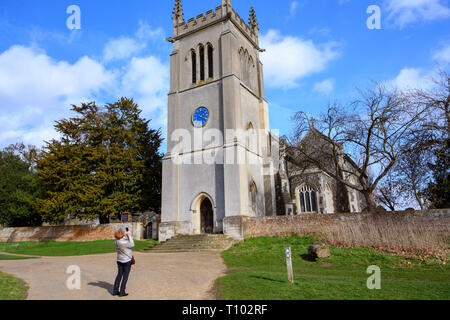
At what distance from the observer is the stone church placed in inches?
862

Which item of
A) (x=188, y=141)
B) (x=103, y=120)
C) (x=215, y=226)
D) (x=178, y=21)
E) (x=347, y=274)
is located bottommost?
(x=347, y=274)

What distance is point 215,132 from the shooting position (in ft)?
76.5

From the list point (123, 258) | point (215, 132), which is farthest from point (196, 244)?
point (123, 258)

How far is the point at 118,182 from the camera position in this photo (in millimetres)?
26656

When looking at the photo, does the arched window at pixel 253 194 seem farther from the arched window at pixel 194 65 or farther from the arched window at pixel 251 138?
the arched window at pixel 194 65

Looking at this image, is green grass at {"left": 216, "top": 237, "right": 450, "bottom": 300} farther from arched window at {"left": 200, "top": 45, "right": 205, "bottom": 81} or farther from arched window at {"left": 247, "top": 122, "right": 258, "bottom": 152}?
arched window at {"left": 200, "top": 45, "right": 205, "bottom": 81}

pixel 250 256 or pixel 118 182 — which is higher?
pixel 118 182

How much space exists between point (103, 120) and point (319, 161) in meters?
19.8

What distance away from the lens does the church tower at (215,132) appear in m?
21.7

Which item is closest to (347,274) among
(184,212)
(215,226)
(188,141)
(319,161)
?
(319,161)

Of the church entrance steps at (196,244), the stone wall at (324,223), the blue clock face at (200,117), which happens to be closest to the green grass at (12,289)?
the church entrance steps at (196,244)

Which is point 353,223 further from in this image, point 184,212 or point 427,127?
point 184,212

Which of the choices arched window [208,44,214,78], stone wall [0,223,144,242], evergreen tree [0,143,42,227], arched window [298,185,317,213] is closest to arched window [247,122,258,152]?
arched window [208,44,214,78]

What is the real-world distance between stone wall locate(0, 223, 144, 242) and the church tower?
13.1 ft
